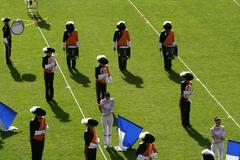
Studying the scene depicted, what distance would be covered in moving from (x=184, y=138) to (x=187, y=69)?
646 cm

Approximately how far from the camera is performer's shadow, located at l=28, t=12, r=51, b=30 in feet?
109

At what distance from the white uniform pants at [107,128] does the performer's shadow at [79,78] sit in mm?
5707

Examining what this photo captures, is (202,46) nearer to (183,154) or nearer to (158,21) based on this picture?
(158,21)

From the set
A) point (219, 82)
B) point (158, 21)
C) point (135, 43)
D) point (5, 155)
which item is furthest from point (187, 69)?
point (5, 155)

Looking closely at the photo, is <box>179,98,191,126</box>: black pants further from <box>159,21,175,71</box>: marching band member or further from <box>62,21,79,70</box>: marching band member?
<box>62,21,79,70</box>: marching band member

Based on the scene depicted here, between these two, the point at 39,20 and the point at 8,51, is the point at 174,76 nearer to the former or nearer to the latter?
the point at 8,51

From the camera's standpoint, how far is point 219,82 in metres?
27.3

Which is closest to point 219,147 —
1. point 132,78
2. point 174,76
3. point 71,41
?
point 174,76

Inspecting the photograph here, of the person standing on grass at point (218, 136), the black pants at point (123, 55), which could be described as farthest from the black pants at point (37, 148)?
the black pants at point (123, 55)

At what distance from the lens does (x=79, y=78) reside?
27547mm

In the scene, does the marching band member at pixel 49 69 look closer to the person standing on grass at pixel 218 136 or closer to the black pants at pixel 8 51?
the black pants at pixel 8 51

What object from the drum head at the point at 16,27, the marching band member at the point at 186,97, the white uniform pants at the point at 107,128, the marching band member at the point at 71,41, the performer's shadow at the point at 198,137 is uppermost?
the drum head at the point at 16,27

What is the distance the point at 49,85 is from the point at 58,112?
1287mm

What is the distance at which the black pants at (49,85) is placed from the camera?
2484 cm
